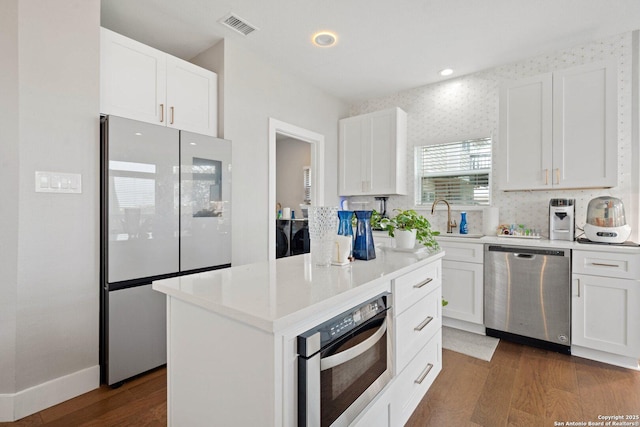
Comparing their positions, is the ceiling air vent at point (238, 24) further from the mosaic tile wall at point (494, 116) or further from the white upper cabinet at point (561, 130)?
the white upper cabinet at point (561, 130)

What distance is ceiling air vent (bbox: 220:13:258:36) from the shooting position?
2.49 metres

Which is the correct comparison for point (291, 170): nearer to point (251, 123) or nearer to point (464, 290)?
point (251, 123)

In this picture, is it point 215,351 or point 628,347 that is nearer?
point 215,351

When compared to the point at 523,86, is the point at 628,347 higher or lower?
lower

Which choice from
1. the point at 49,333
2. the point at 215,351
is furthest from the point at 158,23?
the point at 215,351

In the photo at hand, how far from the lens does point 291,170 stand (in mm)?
5836

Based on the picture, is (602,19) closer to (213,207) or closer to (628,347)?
(628,347)

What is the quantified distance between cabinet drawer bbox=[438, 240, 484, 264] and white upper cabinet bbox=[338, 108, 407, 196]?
1.02 m

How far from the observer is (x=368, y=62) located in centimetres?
324

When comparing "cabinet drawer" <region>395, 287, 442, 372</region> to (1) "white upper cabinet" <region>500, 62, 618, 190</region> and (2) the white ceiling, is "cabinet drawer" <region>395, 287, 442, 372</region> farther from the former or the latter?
(2) the white ceiling

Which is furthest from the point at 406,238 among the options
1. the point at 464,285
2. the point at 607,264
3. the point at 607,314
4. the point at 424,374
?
the point at 607,314

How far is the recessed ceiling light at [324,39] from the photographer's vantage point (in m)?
2.72

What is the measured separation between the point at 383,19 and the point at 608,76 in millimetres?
1941

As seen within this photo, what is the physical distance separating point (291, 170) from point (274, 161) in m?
2.55
